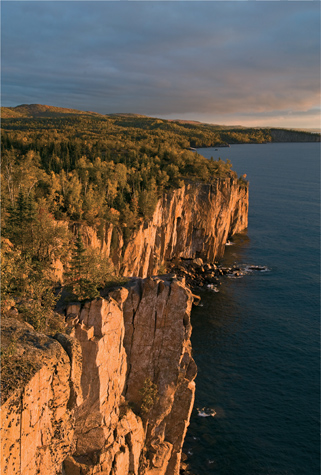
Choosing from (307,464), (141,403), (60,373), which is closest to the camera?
(60,373)

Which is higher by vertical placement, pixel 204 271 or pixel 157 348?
pixel 157 348

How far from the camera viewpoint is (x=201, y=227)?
333 ft

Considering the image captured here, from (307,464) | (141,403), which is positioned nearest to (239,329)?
(307,464)

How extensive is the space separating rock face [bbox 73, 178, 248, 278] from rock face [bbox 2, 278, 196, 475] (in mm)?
27177

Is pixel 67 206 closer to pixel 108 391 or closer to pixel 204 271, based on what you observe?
pixel 108 391

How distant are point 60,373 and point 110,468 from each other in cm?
1904

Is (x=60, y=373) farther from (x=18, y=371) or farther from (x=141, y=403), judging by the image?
(x=141, y=403)

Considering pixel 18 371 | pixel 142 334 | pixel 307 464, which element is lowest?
pixel 307 464

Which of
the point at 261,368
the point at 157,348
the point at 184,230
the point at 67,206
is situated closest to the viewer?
the point at 157,348

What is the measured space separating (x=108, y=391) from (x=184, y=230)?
70407 mm

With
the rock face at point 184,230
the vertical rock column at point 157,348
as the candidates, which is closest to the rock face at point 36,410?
the vertical rock column at point 157,348

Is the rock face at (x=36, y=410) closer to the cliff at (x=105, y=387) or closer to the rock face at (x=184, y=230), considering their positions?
the cliff at (x=105, y=387)

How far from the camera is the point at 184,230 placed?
97312 mm

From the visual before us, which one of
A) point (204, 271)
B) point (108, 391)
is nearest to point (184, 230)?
point (204, 271)
